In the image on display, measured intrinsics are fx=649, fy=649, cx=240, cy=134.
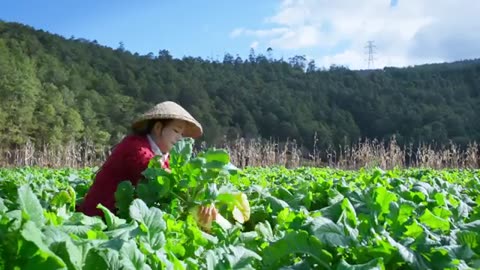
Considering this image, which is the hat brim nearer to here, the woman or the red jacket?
the woman

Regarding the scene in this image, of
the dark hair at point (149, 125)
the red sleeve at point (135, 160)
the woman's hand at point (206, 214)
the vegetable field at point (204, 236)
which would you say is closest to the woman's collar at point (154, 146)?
the dark hair at point (149, 125)

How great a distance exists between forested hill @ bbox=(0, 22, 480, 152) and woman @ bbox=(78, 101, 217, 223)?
33.7 m

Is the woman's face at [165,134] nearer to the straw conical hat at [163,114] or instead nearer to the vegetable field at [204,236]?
the straw conical hat at [163,114]

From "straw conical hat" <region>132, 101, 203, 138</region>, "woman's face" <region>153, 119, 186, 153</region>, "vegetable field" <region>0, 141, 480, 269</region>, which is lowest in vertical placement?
"vegetable field" <region>0, 141, 480, 269</region>

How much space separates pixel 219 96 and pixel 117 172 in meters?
41.7

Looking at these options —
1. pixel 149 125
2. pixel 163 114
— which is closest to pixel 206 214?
pixel 163 114

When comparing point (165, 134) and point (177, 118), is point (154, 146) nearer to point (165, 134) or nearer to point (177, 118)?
point (165, 134)

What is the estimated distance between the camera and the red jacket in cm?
355

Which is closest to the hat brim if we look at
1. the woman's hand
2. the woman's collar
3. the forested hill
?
the woman's collar

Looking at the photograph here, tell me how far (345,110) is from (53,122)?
20209 mm

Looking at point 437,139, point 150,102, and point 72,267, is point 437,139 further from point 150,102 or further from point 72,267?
point 72,267

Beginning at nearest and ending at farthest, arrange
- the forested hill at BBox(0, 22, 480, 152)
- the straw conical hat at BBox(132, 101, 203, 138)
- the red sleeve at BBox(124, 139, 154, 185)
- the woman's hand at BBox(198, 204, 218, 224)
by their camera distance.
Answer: the woman's hand at BBox(198, 204, 218, 224), the red sleeve at BBox(124, 139, 154, 185), the straw conical hat at BBox(132, 101, 203, 138), the forested hill at BBox(0, 22, 480, 152)

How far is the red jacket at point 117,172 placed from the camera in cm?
355

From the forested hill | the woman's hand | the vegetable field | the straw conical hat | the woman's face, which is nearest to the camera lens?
the vegetable field
